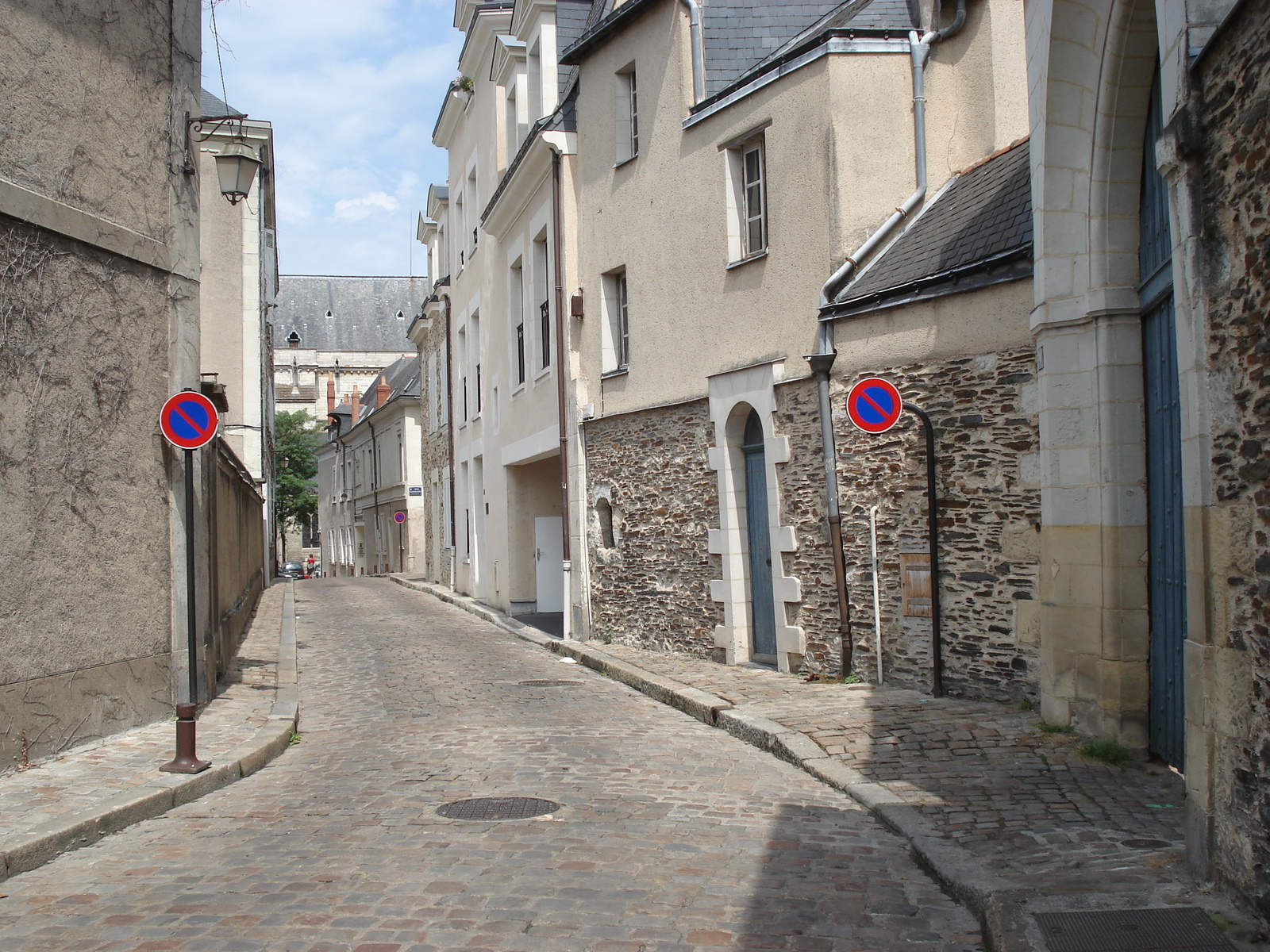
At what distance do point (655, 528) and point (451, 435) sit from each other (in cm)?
1342

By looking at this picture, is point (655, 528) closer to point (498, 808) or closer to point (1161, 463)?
point (498, 808)

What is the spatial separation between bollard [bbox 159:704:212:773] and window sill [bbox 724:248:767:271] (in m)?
6.88

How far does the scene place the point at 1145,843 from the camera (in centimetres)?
504

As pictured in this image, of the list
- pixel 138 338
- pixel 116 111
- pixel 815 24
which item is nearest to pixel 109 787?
pixel 138 338

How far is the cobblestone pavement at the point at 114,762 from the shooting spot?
19.8ft

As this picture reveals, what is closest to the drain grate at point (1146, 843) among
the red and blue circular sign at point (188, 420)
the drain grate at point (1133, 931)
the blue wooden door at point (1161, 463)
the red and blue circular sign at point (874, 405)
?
the drain grate at point (1133, 931)

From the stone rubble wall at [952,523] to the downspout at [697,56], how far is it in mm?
3861

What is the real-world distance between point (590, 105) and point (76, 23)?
7.80 m

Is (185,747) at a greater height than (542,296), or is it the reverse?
(542,296)

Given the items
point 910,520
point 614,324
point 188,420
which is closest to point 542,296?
point 614,324

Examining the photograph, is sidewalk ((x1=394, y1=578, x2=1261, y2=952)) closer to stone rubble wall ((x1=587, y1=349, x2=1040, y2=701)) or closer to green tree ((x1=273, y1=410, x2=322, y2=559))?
stone rubble wall ((x1=587, y1=349, x2=1040, y2=701))

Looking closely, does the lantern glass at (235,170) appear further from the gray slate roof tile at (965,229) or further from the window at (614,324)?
the window at (614,324)

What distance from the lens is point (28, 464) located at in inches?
284

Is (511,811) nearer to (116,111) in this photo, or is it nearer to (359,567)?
(116,111)
